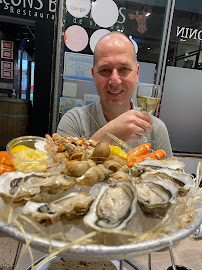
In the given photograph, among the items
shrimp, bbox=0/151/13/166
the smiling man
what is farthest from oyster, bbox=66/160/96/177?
the smiling man

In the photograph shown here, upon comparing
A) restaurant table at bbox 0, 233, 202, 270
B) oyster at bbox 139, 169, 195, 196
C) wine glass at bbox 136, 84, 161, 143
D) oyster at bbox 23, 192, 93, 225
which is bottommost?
restaurant table at bbox 0, 233, 202, 270

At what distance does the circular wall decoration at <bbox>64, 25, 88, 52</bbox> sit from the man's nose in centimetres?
97

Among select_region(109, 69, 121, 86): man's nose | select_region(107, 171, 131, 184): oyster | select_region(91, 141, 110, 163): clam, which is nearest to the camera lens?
select_region(107, 171, 131, 184): oyster

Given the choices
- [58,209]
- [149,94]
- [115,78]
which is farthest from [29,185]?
[115,78]

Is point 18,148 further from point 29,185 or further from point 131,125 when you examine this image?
point 131,125

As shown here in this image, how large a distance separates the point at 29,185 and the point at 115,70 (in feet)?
3.81

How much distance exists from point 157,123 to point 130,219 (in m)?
1.44

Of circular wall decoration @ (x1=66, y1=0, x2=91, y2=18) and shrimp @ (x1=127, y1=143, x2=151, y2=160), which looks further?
circular wall decoration @ (x1=66, y1=0, x2=91, y2=18)

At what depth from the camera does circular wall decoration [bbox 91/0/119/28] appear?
2.29 metres

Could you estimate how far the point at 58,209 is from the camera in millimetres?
443

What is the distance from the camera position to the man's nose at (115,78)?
1.50 meters

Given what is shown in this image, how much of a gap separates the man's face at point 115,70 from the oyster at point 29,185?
108 centimetres

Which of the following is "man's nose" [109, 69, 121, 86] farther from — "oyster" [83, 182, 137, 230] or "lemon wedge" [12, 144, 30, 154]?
"oyster" [83, 182, 137, 230]

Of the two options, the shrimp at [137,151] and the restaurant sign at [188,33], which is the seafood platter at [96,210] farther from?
the restaurant sign at [188,33]
